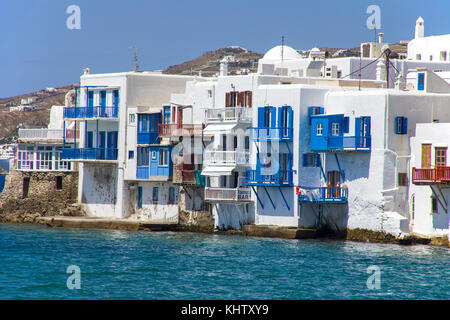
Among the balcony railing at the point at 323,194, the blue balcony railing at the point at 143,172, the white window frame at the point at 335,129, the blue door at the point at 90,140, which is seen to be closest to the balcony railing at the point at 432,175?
the balcony railing at the point at 323,194

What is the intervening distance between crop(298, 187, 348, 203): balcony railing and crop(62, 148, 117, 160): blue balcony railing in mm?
15699

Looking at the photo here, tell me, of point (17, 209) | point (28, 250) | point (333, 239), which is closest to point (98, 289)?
point (28, 250)

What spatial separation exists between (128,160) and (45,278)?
22165 mm

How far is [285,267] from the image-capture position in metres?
47.6

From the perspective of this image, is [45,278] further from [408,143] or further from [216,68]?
[216,68]

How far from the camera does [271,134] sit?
58.4m

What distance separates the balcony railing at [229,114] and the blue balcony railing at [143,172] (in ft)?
20.0

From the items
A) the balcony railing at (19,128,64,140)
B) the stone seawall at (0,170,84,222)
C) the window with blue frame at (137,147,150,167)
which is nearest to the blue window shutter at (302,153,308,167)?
the window with blue frame at (137,147,150,167)

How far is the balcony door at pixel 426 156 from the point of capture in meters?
53.9

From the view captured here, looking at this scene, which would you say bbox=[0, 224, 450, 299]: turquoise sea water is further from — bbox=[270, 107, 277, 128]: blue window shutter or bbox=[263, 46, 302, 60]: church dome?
bbox=[263, 46, 302, 60]: church dome

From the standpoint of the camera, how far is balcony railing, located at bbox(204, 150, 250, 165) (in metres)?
59.8

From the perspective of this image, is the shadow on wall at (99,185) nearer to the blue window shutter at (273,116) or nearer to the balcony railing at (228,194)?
the balcony railing at (228,194)

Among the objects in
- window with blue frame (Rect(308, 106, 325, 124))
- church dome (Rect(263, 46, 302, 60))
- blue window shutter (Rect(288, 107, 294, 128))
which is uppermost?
church dome (Rect(263, 46, 302, 60))
